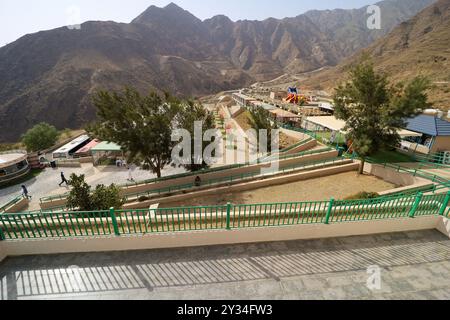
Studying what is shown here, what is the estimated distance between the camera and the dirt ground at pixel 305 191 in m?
13.4

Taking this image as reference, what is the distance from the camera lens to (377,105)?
1349 cm

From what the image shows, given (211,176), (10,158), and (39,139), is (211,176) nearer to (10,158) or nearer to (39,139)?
(10,158)

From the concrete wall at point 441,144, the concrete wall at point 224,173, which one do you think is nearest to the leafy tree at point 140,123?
the concrete wall at point 224,173

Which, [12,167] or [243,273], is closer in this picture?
[243,273]

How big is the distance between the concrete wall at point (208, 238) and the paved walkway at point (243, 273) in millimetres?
195

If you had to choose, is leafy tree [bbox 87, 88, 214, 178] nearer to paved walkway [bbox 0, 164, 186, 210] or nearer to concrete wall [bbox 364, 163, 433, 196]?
paved walkway [bbox 0, 164, 186, 210]

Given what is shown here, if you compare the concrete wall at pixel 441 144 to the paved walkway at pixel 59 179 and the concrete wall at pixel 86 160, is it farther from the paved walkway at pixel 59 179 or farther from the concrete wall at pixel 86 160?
the concrete wall at pixel 86 160

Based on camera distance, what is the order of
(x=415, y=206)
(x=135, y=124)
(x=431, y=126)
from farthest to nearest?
1. (x=431, y=126)
2. (x=135, y=124)
3. (x=415, y=206)

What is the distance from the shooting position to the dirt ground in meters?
13.4

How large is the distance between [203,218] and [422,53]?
3468 inches

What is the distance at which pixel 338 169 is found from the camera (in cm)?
1603

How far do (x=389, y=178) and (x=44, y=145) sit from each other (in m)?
47.3

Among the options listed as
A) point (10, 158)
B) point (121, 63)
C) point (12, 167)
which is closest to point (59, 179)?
point (12, 167)
